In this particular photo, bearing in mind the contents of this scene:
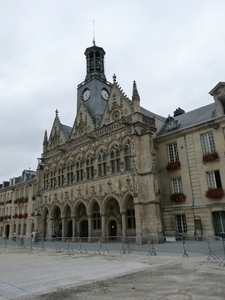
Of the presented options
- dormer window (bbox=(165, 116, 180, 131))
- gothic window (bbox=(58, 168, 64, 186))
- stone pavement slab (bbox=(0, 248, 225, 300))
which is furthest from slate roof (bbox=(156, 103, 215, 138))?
stone pavement slab (bbox=(0, 248, 225, 300))

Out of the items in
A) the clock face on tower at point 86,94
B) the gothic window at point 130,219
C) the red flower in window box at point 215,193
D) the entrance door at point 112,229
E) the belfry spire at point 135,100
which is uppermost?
the clock face on tower at point 86,94

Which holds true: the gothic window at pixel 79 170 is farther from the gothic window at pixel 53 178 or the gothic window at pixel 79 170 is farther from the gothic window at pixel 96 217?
the gothic window at pixel 53 178

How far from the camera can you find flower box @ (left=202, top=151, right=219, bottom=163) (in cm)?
2017

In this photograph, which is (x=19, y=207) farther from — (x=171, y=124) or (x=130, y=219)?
(x=171, y=124)

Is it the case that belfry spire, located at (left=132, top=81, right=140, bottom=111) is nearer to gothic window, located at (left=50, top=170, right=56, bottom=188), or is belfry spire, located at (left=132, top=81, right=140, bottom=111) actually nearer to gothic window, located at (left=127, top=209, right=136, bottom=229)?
gothic window, located at (left=127, top=209, right=136, bottom=229)

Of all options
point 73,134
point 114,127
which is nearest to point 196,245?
point 114,127

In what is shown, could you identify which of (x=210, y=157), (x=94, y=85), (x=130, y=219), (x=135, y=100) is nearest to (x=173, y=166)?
(x=210, y=157)

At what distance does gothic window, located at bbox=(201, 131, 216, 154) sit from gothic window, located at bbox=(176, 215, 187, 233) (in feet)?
20.0

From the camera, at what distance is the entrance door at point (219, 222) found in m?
19.2

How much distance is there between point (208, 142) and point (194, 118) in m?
3.60

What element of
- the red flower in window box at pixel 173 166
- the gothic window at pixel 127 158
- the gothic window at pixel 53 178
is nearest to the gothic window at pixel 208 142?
the red flower in window box at pixel 173 166

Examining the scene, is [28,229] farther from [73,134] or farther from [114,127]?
[114,127]

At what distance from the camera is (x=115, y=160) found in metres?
24.9

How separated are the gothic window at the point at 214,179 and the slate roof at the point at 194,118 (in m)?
4.51
